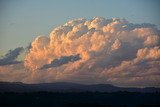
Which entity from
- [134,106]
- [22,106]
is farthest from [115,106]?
[22,106]

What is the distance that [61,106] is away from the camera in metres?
124

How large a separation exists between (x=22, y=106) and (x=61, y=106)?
13158mm

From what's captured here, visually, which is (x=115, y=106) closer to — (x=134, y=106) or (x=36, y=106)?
(x=134, y=106)

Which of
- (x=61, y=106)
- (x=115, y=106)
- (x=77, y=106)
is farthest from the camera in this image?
(x=115, y=106)

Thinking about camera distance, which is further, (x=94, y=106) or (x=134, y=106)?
(x=134, y=106)

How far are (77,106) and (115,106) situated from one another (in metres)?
19.4

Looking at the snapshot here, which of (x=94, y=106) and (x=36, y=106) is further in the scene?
(x=36, y=106)

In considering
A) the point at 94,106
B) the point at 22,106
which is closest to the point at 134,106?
the point at 94,106

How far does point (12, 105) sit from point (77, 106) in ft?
77.1

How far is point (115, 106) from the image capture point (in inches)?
5221

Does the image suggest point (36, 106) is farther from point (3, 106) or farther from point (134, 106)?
point (134, 106)

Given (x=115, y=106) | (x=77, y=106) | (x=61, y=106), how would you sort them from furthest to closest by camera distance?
1. (x=115, y=106)
2. (x=61, y=106)
3. (x=77, y=106)

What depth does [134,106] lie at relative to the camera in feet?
440

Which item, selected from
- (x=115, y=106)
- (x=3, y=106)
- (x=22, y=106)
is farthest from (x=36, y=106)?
(x=115, y=106)
